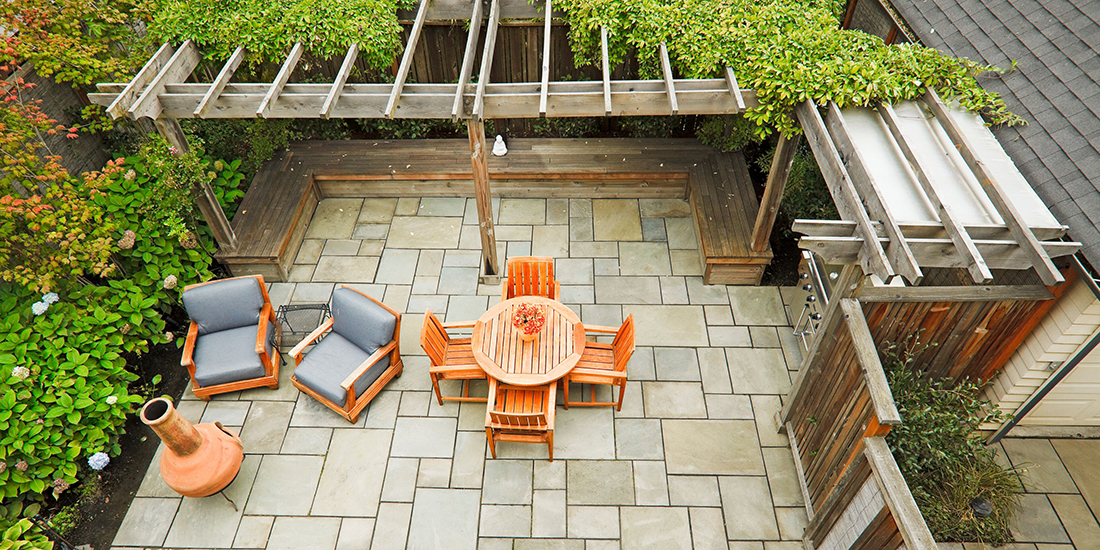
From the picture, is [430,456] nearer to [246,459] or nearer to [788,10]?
[246,459]

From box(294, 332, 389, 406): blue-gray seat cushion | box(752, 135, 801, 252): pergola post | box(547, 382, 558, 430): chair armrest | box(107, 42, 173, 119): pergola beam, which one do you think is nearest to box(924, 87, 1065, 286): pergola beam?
box(752, 135, 801, 252): pergola post

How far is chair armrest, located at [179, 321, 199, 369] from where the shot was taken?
15.6 feet

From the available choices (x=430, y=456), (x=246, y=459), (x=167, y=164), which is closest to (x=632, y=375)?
(x=430, y=456)

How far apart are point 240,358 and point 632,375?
3.31m

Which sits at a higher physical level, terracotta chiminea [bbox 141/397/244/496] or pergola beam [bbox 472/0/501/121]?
pergola beam [bbox 472/0/501/121]

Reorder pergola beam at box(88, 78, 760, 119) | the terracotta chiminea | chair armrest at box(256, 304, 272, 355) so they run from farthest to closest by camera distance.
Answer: chair armrest at box(256, 304, 272, 355) → pergola beam at box(88, 78, 760, 119) → the terracotta chiminea

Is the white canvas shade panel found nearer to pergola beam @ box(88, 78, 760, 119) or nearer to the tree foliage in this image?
pergola beam @ box(88, 78, 760, 119)

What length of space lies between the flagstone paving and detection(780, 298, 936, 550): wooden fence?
12.9 inches

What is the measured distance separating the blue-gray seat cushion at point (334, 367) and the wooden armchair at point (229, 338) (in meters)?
0.40

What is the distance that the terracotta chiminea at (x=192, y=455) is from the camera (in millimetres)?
3855

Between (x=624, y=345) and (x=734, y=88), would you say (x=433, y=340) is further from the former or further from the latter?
(x=734, y=88)

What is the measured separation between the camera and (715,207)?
6086 millimetres

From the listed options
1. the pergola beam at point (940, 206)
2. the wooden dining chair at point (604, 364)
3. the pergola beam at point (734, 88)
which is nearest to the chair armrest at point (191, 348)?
the wooden dining chair at point (604, 364)

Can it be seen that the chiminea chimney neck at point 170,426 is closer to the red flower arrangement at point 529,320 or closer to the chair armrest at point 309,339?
the chair armrest at point 309,339
